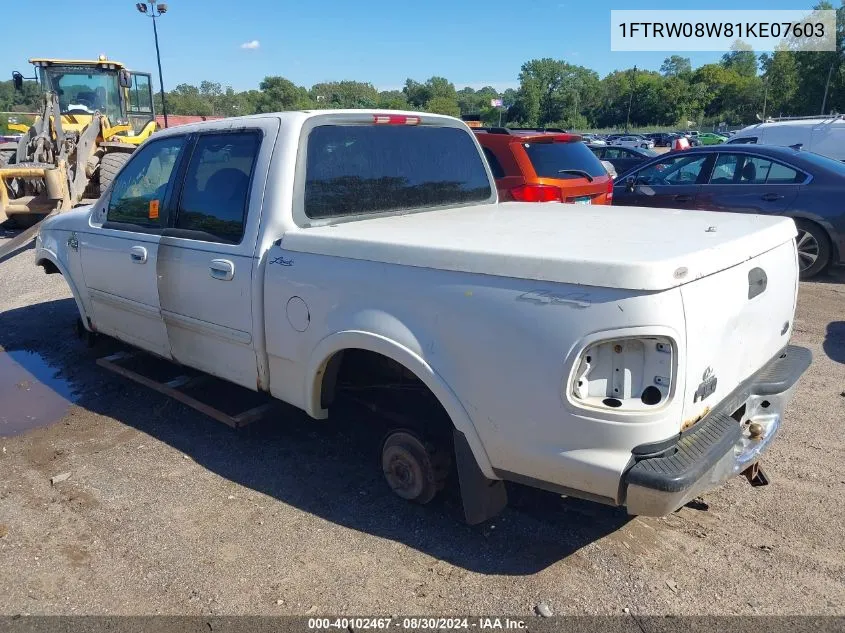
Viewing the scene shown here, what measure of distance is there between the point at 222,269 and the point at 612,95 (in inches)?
5082

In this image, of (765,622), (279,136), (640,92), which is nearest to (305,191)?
(279,136)

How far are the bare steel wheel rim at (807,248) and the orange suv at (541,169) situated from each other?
2420 mm

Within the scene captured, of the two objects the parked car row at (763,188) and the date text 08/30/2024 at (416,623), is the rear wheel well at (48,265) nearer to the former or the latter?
the date text 08/30/2024 at (416,623)

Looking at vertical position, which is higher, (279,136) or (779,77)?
(779,77)

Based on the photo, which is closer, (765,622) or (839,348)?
(765,622)

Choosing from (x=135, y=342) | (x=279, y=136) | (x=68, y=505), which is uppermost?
(x=279, y=136)

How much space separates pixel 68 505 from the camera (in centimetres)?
349

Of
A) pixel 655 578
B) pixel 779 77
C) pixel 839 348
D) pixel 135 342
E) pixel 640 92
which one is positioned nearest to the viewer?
pixel 655 578

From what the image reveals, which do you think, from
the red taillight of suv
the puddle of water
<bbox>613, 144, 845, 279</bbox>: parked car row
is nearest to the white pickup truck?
the puddle of water

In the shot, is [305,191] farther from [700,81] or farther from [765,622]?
[700,81]

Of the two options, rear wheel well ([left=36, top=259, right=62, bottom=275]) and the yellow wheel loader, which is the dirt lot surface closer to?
rear wheel well ([left=36, top=259, right=62, bottom=275])

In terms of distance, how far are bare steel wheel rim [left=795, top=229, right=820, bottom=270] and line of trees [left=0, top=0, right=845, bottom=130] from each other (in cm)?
5301

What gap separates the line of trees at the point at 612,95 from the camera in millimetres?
68875

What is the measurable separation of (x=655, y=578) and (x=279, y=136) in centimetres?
281
